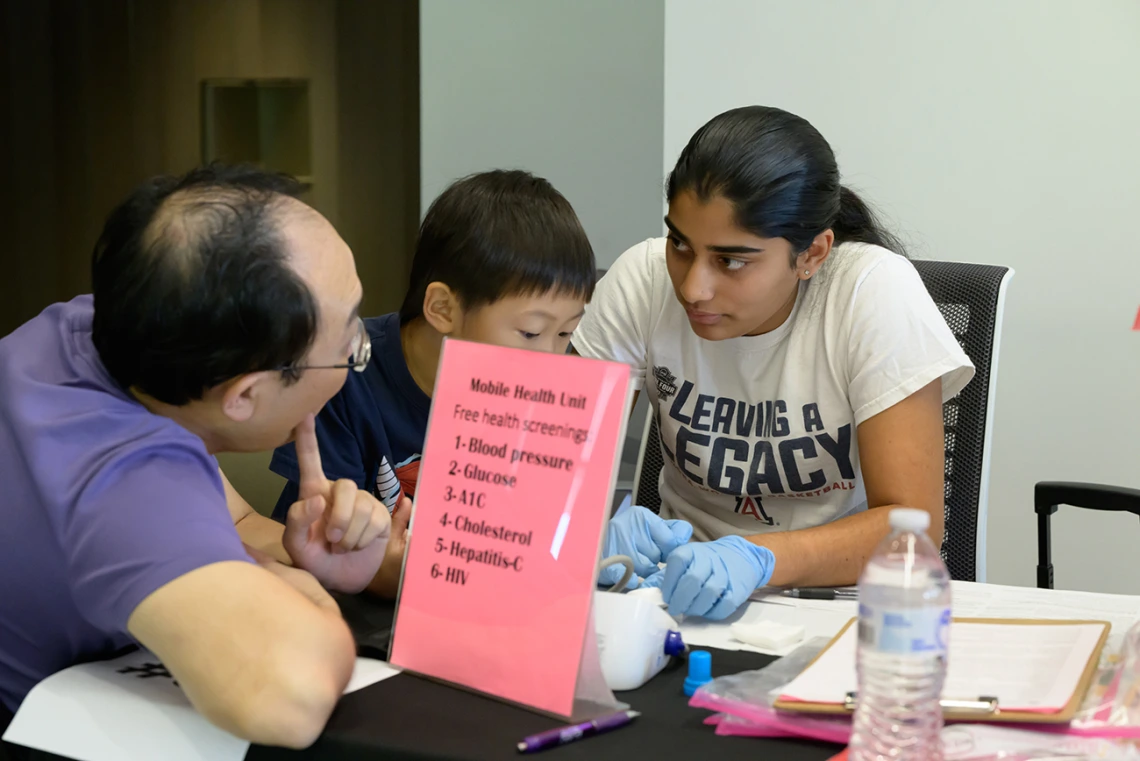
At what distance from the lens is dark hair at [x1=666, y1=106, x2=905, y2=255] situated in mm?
1372

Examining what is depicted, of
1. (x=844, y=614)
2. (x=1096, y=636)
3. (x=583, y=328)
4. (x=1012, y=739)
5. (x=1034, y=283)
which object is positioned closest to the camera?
(x=1012, y=739)

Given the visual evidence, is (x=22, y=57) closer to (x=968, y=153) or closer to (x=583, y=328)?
(x=583, y=328)

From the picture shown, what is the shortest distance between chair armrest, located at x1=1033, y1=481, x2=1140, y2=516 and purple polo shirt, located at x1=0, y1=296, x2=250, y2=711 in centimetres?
129

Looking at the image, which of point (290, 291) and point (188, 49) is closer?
point (290, 291)

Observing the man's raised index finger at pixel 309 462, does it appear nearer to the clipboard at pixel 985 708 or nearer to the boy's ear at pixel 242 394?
the boy's ear at pixel 242 394

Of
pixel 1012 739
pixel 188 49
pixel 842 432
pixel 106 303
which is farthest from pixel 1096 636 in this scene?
pixel 188 49

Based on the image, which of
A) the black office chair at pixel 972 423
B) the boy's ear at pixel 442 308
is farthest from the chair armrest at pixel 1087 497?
the boy's ear at pixel 442 308

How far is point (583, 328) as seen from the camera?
5.55 feet

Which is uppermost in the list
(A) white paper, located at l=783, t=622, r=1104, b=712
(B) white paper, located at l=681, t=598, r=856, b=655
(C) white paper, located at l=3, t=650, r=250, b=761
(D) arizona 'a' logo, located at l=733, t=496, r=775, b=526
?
(A) white paper, located at l=783, t=622, r=1104, b=712

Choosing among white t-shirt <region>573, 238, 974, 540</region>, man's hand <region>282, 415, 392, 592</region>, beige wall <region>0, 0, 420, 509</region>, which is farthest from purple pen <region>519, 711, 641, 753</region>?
beige wall <region>0, 0, 420, 509</region>

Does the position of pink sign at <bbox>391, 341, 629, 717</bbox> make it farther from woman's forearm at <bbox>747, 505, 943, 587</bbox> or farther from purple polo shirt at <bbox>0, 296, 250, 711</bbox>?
woman's forearm at <bbox>747, 505, 943, 587</bbox>

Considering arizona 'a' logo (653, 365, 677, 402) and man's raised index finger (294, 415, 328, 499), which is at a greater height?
man's raised index finger (294, 415, 328, 499)

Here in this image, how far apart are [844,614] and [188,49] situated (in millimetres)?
1773

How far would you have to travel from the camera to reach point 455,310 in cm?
140
